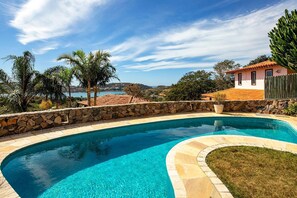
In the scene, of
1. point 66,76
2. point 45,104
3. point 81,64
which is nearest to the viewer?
point 45,104

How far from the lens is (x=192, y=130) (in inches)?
388

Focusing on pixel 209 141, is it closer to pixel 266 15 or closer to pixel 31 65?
pixel 266 15

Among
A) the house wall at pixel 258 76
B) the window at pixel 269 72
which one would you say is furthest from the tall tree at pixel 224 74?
the window at pixel 269 72

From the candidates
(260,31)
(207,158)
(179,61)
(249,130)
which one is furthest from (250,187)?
(179,61)

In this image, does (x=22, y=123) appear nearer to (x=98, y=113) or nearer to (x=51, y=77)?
(x=98, y=113)

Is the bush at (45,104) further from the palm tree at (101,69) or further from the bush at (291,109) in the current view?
the bush at (291,109)

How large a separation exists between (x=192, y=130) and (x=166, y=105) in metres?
3.61

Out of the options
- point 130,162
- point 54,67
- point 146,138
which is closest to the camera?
Answer: point 130,162

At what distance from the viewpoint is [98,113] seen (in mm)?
10727

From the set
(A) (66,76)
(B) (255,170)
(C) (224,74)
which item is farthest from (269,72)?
(C) (224,74)

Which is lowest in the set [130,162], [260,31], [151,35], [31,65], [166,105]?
[130,162]

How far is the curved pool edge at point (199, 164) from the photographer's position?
13.0 ft

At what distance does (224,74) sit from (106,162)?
1836 inches

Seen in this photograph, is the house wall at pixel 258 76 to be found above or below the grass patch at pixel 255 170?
above
